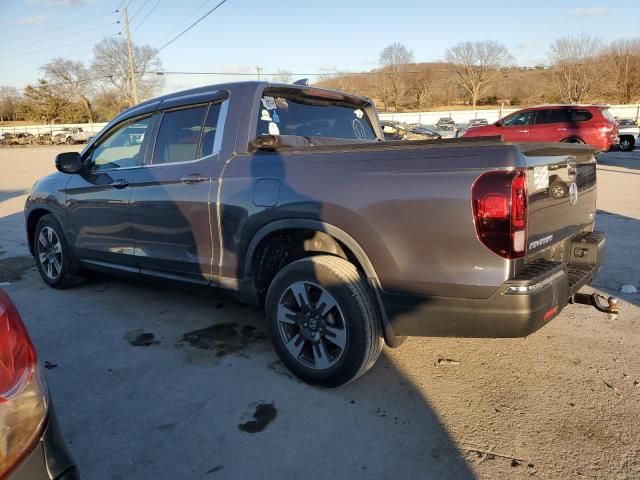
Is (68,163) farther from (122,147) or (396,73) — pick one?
(396,73)

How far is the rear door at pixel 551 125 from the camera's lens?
1562 cm

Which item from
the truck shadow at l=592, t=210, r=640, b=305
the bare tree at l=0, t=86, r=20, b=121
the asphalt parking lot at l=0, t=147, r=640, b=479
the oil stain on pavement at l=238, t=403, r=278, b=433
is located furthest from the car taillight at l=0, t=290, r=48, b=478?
the bare tree at l=0, t=86, r=20, b=121

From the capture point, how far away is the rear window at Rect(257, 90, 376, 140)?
11.4ft

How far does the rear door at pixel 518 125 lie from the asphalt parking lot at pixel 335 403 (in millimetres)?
13020

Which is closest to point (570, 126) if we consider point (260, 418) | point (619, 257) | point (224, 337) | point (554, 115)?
point (554, 115)

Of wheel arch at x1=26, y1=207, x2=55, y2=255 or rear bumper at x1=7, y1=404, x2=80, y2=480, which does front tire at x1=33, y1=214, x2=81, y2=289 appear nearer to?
wheel arch at x1=26, y1=207, x2=55, y2=255

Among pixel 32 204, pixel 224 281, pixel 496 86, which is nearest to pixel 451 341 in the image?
pixel 224 281

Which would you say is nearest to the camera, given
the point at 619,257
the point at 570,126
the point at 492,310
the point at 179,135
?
the point at 492,310

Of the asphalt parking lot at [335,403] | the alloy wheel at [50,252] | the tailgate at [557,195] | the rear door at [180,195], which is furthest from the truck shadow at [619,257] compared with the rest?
the alloy wheel at [50,252]

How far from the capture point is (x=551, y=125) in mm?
15711

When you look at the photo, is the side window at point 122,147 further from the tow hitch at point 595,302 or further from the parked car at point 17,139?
the parked car at point 17,139

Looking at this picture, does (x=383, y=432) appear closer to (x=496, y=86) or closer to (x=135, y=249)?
(x=135, y=249)

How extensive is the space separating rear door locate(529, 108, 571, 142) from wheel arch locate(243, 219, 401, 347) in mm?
14685

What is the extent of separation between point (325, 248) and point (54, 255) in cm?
336
